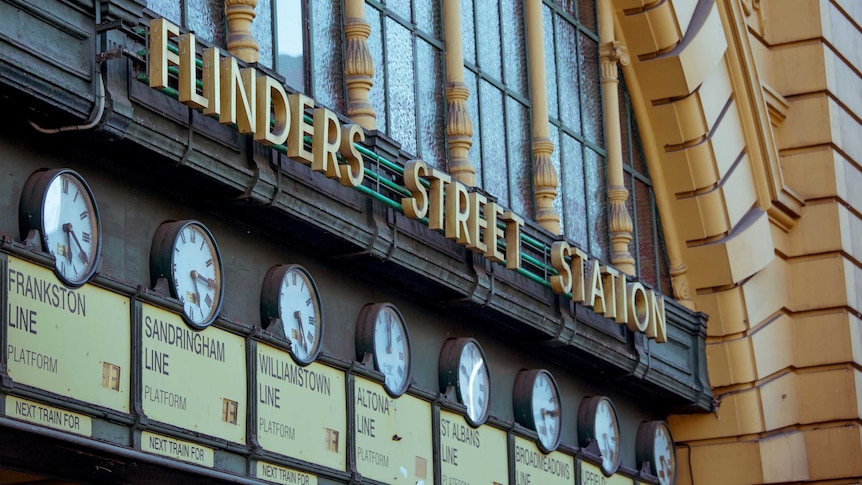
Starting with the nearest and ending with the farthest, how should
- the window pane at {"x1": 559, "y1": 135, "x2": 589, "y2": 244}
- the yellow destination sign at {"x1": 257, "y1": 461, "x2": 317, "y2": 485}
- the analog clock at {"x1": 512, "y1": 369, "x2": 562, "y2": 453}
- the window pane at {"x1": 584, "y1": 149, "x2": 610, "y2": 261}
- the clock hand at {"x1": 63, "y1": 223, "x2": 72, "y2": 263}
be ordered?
the clock hand at {"x1": 63, "y1": 223, "x2": 72, "y2": 263} < the yellow destination sign at {"x1": 257, "y1": 461, "x2": 317, "y2": 485} < the analog clock at {"x1": 512, "y1": 369, "x2": 562, "y2": 453} < the window pane at {"x1": 559, "y1": 135, "x2": 589, "y2": 244} < the window pane at {"x1": 584, "y1": 149, "x2": 610, "y2": 261}

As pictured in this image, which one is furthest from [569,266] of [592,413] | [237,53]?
[237,53]

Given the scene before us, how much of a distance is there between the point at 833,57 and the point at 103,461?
18.2 meters

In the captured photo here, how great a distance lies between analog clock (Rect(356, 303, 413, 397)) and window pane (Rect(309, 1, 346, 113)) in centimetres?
231

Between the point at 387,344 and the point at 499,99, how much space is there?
5.05m

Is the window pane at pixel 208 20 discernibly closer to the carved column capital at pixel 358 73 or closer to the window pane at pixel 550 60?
the carved column capital at pixel 358 73

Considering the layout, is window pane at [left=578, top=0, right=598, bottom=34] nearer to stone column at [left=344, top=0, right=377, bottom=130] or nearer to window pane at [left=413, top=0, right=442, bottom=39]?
window pane at [left=413, top=0, right=442, bottom=39]

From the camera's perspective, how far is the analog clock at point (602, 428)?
23.8 meters

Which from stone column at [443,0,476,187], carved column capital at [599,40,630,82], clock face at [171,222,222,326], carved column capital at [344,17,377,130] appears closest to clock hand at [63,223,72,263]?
clock face at [171,222,222,326]

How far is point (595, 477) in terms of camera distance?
77.8 feet

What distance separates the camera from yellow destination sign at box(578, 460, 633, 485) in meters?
23.3

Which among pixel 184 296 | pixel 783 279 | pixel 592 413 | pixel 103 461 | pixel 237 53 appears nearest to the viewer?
pixel 103 461

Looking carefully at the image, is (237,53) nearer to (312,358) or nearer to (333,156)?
(333,156)

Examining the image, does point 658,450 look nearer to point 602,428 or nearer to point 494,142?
point 602,428

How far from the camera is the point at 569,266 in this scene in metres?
22.4
